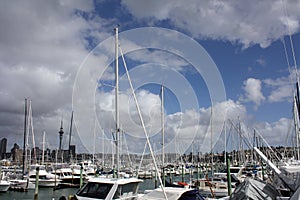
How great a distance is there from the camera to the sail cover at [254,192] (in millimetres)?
13623

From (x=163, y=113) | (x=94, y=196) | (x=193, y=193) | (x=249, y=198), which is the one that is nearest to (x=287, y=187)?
(x=249, y=198)

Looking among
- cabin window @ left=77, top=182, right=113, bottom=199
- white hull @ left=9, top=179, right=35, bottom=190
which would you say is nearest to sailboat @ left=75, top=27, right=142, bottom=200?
cabin window @ left=77, top=182, right=113, bottom=199

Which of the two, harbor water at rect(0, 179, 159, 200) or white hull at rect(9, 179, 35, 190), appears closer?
harbor water at rect(0, 179, 159, 200)

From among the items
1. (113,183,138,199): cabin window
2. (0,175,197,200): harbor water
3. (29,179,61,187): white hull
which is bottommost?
(0,175,197,200): harbor water

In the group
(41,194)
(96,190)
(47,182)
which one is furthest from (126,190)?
(47,182)

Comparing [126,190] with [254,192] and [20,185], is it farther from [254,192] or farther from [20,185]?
[20,185]

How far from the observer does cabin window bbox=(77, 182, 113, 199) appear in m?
16.1

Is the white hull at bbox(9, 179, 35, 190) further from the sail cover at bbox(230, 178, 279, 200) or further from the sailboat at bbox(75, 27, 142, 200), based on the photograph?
the sail cover at bbox(230, 178, 279, 200)

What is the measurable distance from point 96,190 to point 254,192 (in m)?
8.38

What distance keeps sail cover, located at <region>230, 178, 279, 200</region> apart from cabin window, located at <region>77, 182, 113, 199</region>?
6712 mm

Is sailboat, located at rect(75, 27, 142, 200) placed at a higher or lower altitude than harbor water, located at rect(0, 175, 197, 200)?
higher

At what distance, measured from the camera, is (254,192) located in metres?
13.7

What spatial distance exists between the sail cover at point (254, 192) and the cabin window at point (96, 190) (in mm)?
6712

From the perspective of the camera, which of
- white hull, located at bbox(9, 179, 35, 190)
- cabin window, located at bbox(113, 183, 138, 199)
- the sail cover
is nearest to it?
the sail cover
